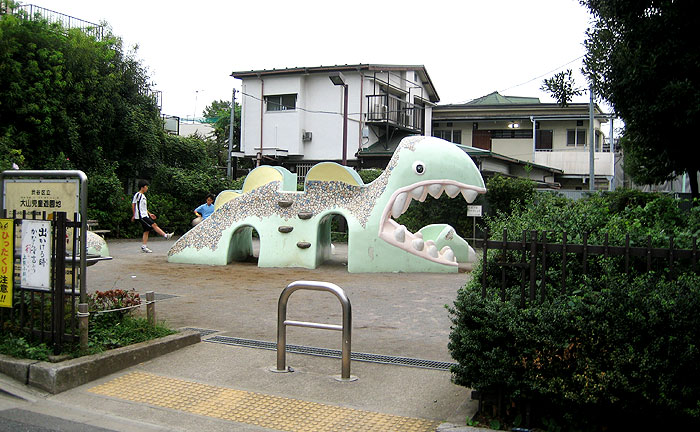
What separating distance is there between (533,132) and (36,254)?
104ft

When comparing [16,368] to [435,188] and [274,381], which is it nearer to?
[274,381]

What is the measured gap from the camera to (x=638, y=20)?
6277 mm

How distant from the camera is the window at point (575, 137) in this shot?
34469mm

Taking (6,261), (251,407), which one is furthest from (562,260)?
(6,261)

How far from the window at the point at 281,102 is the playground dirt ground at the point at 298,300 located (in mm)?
15894

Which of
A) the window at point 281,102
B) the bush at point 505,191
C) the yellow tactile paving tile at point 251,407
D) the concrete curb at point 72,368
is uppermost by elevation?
the window at point 281,102

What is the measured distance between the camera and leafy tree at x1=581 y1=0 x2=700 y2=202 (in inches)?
233

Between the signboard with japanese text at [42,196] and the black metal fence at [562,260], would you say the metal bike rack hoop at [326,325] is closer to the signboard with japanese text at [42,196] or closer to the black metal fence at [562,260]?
the black metal fence at [562,260]

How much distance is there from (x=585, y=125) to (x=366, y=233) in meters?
25.3

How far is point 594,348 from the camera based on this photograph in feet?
13.8

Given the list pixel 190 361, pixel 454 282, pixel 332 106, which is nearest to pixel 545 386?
pixel 190 361

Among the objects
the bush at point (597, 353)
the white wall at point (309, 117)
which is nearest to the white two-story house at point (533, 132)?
the white wall at point (309, 117)

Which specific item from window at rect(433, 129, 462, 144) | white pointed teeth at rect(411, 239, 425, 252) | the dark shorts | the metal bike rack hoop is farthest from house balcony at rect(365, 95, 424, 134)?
the metal bike rack hoop

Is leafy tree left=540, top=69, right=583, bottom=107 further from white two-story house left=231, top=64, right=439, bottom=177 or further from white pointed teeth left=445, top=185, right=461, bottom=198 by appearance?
white two-story house left=231, top=64, right=439, bottom=177
